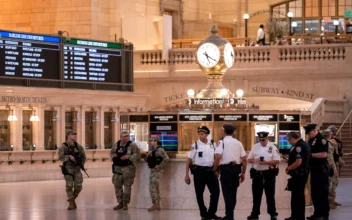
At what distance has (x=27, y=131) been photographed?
31734 mm

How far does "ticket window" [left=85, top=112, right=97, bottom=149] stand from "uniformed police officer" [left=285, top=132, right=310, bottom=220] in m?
16.5

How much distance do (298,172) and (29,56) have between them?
15.5m

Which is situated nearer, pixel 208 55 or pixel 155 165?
pixel 155 165

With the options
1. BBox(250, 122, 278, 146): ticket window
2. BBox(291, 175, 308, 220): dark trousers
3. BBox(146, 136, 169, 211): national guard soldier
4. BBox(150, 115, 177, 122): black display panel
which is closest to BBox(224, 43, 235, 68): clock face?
BBox(250, 122, 278, 146): ticket window

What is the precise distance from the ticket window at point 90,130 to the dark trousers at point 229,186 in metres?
16.4

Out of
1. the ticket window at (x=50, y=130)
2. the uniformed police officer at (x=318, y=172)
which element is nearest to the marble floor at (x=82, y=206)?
the uniformed police officer at (x=318, y=172)

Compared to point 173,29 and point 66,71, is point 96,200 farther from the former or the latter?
point 173,29

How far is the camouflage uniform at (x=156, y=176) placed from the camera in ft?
66.6

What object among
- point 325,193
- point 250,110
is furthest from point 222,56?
point 325,193

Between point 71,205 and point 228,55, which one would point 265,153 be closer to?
point 228,55

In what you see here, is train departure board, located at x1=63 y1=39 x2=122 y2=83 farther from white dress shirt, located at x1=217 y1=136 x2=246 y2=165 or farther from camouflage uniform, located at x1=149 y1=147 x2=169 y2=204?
white dress shirt, located at x1=217 y1=136 x2=246 y2=165

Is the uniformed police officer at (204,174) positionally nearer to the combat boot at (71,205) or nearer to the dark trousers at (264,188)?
the dark trousers at (264,188)

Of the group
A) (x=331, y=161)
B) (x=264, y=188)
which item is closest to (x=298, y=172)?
(x=264, y=188)

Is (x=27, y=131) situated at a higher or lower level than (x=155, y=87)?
lower
